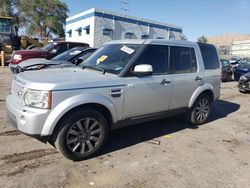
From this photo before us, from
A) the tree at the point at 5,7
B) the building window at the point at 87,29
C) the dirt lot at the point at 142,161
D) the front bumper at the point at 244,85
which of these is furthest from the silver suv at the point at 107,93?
the tree at the point at 5,7

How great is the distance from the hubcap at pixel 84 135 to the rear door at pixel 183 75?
6.21ft

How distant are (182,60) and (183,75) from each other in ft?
1.09

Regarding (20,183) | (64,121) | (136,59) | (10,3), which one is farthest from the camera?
(10,3)

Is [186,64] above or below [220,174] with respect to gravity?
above

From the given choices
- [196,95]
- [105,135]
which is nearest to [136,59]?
[105,135]

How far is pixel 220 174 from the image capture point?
389cm

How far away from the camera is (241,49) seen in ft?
139

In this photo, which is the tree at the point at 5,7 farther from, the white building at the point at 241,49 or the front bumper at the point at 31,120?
the front bumper at the point at 31,120

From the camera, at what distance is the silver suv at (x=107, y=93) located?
3.62 meters

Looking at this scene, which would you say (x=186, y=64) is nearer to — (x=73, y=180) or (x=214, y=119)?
(x=214, y=119)

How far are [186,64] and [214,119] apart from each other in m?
2.17

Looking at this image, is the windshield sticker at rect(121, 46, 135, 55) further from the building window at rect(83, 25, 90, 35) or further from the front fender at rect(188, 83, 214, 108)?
the building window at rect(83, 25, 90, 35)

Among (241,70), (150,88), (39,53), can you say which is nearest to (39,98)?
(150,88)

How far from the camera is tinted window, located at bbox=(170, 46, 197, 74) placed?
5.26 metres
